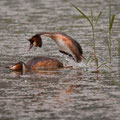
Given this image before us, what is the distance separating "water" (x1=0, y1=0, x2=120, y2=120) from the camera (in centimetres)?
762

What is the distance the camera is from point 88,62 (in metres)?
11.4

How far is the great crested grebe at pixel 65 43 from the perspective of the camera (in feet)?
36.5

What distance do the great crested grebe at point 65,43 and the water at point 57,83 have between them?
24cm

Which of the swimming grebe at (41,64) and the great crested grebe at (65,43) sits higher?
the great crested grebe at (65,43)

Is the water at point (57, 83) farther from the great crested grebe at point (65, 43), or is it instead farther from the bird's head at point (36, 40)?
the bird's head at point (36, 40)

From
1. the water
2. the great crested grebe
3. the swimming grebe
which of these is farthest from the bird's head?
the water

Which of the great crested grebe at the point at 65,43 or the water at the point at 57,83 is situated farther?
the great crested grebe at the point at 65,43

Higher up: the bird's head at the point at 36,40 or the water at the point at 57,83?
the bird's head at the point at 36,40

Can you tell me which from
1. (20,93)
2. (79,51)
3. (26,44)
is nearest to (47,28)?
(26,44)

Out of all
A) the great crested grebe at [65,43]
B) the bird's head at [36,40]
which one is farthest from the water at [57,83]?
the bird's head at [36,40]

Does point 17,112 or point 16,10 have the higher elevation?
point 16,10

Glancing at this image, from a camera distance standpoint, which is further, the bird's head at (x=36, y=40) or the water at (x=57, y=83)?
the bird's head at (x=36, y=40)

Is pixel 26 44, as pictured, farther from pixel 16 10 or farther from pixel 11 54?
pixel 16 10

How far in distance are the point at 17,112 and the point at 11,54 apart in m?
4.90
